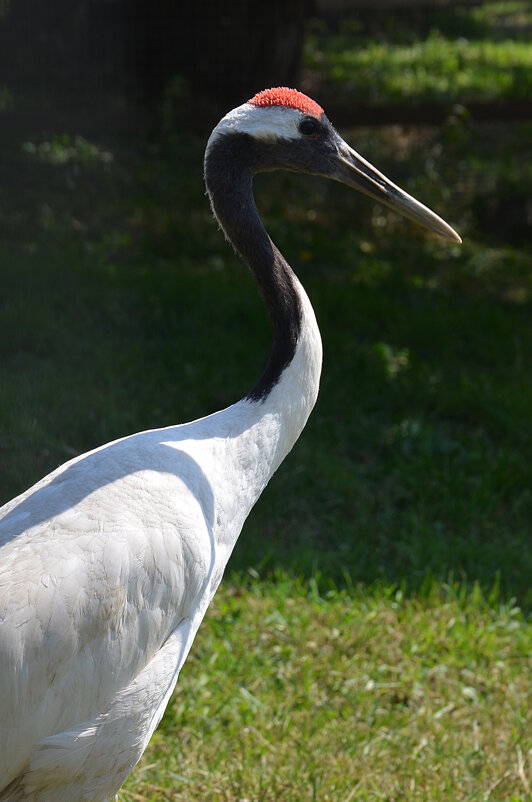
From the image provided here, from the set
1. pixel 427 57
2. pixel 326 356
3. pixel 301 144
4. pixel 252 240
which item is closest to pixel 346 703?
pixel 252 240

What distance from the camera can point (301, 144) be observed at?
279 cm

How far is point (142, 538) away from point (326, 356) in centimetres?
309

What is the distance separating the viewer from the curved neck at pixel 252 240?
2.67 m

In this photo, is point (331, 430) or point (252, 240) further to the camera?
point (331, 430)

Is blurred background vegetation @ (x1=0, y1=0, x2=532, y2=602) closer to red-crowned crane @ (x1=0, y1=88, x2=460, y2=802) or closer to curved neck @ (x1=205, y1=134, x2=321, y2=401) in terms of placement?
red-crowned crane @ (x1=0, y1=88, x2=460, y2=802)

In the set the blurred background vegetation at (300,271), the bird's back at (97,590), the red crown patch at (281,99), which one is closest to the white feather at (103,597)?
the bird's back at (97,590)

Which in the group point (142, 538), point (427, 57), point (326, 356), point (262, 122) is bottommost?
point (326, 356)

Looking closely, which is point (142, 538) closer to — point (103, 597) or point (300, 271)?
point (103, 597)

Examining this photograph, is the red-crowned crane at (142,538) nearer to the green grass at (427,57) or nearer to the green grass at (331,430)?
the green grass at (331,430)

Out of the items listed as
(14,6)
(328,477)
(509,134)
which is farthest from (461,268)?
(14,6)

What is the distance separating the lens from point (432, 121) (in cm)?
768

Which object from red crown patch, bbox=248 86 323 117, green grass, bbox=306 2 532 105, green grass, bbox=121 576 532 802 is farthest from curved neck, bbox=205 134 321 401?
green grass, bbox=306 2 532 105

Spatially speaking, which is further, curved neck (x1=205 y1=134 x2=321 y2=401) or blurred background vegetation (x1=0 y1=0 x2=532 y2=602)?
blurred background vegetation (x1=0 y1=0 x2=532 y2=602)

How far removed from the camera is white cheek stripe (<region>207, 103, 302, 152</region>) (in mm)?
2699
